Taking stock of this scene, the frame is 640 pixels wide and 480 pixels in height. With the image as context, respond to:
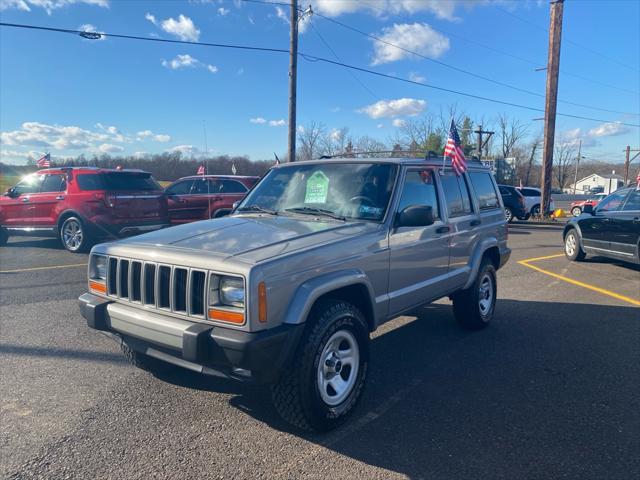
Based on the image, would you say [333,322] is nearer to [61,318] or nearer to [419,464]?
[419,464]

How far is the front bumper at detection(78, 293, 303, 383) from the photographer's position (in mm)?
2734

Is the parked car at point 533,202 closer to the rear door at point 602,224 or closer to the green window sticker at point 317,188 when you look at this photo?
the rear door at point 602,224

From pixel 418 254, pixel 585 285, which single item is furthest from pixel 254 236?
pixel 585 285

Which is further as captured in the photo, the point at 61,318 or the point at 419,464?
the point at 61,318

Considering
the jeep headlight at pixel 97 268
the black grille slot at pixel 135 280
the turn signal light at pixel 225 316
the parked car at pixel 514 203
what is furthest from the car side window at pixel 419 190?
the parked car at pixel 514 203

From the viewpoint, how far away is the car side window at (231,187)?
12.9 meters

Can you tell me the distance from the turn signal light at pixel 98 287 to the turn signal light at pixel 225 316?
1.17 m

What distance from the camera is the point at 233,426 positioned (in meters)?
3.28

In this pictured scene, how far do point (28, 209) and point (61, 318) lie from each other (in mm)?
7011

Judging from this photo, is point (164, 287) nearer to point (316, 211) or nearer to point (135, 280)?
point (135, 280)

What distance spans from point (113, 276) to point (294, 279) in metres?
1.44

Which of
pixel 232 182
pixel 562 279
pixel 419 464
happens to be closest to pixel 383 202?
pixel 419 464

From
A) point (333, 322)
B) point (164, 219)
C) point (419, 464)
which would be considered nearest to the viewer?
point (419, 464)

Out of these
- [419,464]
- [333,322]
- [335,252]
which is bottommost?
[419,464]
